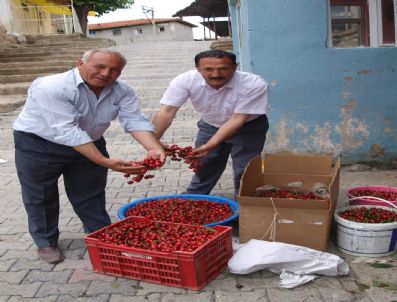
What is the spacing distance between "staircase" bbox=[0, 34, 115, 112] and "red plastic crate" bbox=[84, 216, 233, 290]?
29.4 ft

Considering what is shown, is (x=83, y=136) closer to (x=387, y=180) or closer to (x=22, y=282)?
(x=22, y=282)

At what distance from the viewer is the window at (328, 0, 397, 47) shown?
5.83m

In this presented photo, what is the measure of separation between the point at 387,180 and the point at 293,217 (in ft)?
8.35

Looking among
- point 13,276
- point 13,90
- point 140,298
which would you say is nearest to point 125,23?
point 13,90

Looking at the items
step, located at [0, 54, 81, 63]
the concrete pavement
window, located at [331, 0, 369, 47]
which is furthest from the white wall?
window, located at [331, 0, 369, 47]

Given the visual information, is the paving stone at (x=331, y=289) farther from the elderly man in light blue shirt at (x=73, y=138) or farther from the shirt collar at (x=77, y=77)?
the shirt collar at (x=77, y=77)

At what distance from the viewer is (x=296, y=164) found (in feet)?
14.6

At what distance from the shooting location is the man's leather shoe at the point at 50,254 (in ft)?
12.3

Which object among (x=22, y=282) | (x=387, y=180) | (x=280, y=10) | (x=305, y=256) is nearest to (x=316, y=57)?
(x=280, y=10)

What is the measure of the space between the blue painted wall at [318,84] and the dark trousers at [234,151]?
1.45 metres

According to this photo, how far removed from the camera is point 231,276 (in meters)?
3.42

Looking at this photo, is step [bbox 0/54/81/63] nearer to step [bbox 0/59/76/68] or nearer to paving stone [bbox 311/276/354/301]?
step [bbox 0/59/76/68]

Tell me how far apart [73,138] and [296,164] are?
6.90 feet

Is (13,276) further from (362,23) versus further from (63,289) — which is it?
(362,23)
